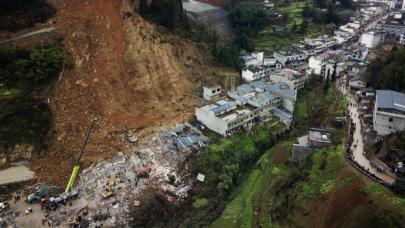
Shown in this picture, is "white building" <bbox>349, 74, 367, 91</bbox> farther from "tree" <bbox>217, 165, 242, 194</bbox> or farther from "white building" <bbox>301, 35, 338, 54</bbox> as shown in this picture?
"tree" <bbox>217, 165, 242, 194</bbox>

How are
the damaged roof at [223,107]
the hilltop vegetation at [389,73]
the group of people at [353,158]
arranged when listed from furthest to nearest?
1. the damaged roof at [223,107]
2. the hilltop vegetation at [389,73]
3. the group of people at [353,158]

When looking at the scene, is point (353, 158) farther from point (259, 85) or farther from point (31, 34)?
point (31, 34)

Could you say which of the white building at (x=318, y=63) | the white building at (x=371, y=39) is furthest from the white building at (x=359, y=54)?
the white building at (x=318, y=63)

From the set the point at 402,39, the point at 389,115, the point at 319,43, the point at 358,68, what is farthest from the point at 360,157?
the point at 402,39

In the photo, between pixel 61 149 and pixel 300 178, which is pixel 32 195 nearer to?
pixel 61 149

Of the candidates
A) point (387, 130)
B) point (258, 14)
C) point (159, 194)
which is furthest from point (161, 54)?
point (258, 14)

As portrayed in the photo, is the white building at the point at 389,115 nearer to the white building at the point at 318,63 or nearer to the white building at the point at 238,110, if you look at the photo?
the white building at the point at 238,110
